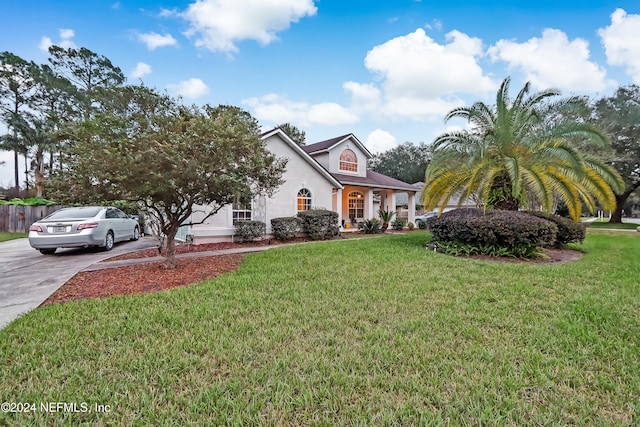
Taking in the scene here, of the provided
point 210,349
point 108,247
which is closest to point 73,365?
point 210,349

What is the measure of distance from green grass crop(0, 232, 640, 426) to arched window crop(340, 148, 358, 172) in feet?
48.1

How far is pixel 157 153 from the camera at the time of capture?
5840 millimetres

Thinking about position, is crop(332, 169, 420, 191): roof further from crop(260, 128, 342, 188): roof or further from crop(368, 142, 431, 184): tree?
crop(368, 142, 431, 184): tree

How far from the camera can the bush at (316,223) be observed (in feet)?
44.5

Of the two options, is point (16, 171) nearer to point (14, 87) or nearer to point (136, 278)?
point (14, 87)

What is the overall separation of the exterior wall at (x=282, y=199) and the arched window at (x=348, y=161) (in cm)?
387

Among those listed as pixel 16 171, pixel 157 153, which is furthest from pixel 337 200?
pixel 16 171

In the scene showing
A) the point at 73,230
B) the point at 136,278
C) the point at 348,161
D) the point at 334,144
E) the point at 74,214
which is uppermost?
the point at 334,144

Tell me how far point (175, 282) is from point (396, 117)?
781 inches

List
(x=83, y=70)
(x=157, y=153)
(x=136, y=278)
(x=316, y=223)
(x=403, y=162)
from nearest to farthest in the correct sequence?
(x=157, y=153) < (x=136, y=278) < (x=316, y=223) < (x=83, y=70) < (x=403, y=162)

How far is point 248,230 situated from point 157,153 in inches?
268

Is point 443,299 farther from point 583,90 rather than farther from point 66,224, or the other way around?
point 583,90

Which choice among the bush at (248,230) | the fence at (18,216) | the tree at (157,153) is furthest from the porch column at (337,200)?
the fence at (18,216)

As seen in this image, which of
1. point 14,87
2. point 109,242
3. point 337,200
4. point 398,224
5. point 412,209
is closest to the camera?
point 109,242
